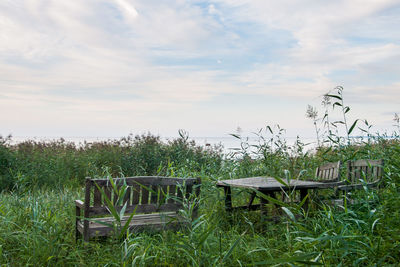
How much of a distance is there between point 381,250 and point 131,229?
8.10ft

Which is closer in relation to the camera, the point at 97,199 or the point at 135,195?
the point at 97,199

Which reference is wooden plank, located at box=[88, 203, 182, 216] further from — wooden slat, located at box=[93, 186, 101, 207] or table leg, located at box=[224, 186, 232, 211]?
table leg, located at box=[224, 186, 232, 211]

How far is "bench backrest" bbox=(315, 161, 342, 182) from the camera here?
5.68m

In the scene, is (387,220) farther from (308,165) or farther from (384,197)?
(308,165)

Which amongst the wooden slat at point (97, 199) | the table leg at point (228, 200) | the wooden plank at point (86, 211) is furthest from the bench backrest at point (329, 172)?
the wooden plank at point (86, 211)

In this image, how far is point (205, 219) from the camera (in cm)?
446

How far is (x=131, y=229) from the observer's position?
4.09 m

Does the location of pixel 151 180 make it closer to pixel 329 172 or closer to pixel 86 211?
pixel 86 211

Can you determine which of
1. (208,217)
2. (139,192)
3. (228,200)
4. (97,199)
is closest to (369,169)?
(228,200)

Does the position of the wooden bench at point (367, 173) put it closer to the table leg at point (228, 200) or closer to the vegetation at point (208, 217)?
the vegetation at point (208, 217)

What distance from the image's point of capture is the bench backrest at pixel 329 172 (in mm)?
5680

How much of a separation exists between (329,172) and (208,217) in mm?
2508

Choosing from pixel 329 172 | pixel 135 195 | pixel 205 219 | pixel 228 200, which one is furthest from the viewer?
pixel 329 172

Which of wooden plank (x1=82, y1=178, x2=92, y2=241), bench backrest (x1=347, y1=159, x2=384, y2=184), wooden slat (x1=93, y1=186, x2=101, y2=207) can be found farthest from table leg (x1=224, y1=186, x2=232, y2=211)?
wooden plank (x1=82, y1=178, x2=92, y2=241)
